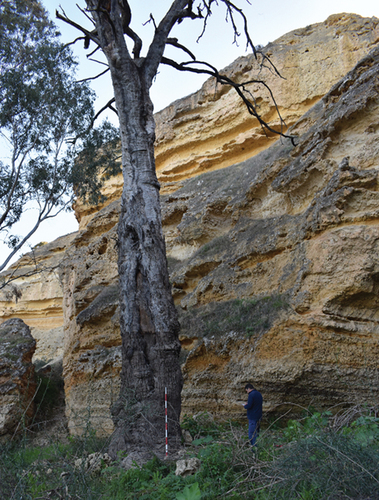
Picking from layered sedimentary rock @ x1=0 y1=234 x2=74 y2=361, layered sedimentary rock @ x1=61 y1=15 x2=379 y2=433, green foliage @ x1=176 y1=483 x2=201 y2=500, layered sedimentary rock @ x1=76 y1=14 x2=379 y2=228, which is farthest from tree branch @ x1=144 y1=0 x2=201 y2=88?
layered sedimentary rock @ x1=0 y1=234 x2=74 y2=361

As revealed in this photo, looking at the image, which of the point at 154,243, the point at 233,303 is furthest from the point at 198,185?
the point at 154,243

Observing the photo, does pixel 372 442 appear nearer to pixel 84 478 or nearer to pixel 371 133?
pixel 84 478

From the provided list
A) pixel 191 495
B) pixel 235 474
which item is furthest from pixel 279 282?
pixel 191 495

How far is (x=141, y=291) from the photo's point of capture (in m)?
6.68

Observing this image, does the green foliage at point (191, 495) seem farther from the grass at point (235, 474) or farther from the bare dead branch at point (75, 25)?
the bare dead branch at point (75, 25)

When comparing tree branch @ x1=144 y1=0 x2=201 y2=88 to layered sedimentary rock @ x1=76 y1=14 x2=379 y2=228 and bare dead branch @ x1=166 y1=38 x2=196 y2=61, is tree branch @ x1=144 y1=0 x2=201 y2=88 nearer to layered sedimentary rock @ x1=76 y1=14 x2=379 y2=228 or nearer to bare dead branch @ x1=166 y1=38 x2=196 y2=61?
bare dead branch @ x1=166 y1=38 x2=196 y2=61

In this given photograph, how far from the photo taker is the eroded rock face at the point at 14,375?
11.3 meters

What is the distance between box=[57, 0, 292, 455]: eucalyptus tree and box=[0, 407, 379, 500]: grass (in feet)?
2.24

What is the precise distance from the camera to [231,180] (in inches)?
535

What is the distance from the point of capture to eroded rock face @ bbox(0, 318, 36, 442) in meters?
11.3

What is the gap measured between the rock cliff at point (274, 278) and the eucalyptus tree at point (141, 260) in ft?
1.90

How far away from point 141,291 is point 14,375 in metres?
7.71

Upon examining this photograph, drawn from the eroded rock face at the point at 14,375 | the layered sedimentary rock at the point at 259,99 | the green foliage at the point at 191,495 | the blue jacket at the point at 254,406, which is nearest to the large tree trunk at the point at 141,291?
the blue jacket at the point at 254,406

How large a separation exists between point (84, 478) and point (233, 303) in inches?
227
